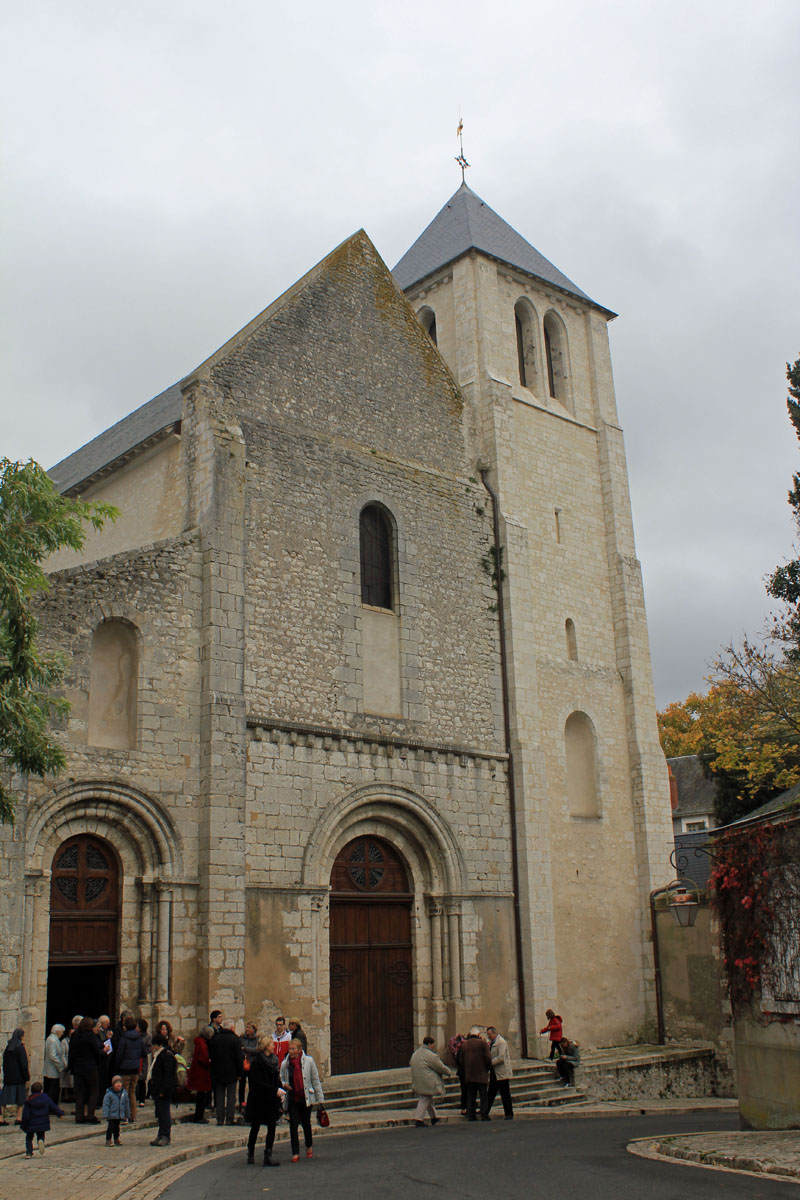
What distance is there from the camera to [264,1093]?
10906 millimetres

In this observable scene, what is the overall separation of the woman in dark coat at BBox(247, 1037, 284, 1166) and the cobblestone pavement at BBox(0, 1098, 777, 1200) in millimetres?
725

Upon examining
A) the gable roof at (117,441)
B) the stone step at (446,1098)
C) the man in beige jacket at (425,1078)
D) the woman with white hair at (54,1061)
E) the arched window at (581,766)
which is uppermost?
the gable roof at (117,441)

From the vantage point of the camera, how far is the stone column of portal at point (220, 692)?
14836 mm

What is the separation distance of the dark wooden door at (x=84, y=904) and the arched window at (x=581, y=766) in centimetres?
993

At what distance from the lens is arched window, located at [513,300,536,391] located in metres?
24.2

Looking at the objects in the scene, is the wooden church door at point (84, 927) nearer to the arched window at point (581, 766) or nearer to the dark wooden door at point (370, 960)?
the dark wooden door at point (370, 960)

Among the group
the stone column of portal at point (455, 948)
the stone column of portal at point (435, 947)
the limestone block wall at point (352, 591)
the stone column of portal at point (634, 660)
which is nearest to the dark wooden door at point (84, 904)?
the limestone block wall at point (352, 591)

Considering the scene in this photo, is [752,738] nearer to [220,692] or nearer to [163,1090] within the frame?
[220,692]

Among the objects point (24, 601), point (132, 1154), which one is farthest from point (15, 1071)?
point (24, 601)

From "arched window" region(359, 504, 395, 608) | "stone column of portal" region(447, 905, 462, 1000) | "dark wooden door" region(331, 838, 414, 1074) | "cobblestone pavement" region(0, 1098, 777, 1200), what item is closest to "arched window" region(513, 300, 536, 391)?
"arched window" region(359, 504, 395, 608)

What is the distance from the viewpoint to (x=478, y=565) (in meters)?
20.6

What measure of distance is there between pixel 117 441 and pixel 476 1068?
15.0m

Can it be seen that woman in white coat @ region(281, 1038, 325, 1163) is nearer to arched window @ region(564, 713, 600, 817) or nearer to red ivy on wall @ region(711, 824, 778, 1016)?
red ivy on wall @ region(711, 824, 778, 1016)

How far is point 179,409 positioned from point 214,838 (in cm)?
761
